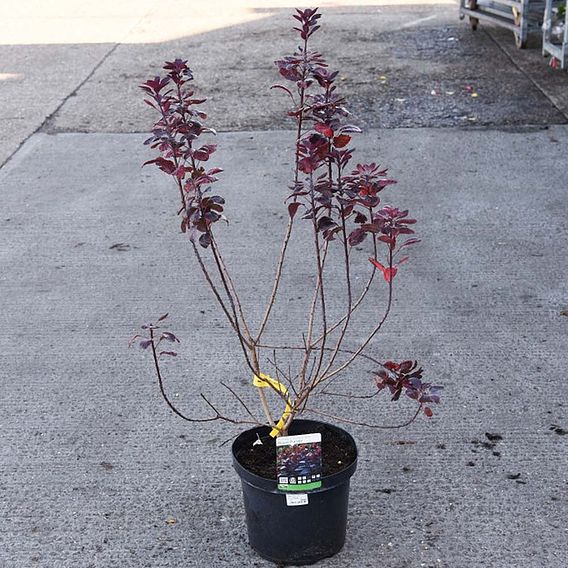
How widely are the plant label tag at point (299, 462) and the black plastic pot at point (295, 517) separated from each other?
4 cm

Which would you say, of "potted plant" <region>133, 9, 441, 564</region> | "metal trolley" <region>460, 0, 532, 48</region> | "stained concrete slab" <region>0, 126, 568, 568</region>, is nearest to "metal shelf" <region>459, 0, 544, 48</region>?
"metal trolley" <region>460, 0, 532, 48</region>

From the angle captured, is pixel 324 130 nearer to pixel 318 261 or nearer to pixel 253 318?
pixel 318 261

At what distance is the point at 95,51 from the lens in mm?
11398

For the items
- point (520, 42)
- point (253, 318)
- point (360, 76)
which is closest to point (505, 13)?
point (520, 42)

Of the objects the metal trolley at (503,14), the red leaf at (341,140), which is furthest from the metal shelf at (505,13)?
the red leaf at (341,140)

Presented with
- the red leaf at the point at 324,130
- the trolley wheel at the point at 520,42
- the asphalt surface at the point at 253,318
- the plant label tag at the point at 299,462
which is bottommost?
the asphalt surface at the point at 253,318

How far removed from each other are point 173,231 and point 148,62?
5.23 metres

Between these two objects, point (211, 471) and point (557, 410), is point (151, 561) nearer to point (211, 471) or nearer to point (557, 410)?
point (211, 471)

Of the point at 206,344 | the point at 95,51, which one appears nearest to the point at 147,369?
the point at 206,344

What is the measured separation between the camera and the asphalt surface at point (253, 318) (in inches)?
130

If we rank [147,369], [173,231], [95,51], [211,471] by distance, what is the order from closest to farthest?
1. [211,471]
2. [147,369]
3. [173,231]
4. [95,51]

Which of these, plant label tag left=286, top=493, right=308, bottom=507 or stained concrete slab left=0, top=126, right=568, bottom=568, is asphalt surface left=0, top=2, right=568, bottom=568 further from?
plant label tag left=286, top=493, right=308, bottom=507

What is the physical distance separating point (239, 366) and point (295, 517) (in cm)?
149

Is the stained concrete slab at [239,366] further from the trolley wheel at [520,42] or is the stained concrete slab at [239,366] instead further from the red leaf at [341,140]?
the trolley wheel at [520,42]
